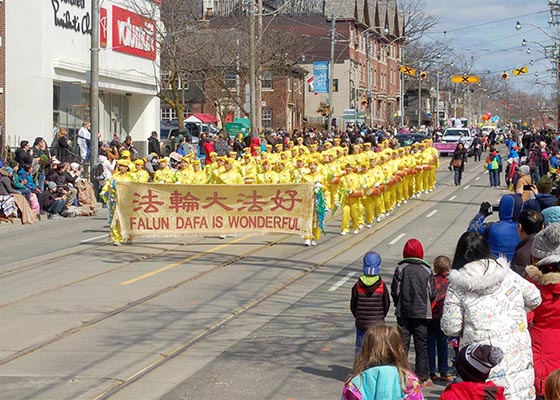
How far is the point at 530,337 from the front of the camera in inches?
294

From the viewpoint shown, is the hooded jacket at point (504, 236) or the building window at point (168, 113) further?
the building window at point (168, 113)

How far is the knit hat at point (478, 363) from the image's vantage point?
5598 mm

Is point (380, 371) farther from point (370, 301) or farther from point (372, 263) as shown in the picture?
point (370, 301)

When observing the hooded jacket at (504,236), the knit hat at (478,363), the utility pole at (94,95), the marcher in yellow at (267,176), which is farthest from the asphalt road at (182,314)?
the utility pole at (94,95)

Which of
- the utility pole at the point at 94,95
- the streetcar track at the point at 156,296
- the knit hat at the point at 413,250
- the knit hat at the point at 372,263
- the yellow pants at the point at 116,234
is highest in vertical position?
the utility pole at the point at 94,95

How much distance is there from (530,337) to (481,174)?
4120cm

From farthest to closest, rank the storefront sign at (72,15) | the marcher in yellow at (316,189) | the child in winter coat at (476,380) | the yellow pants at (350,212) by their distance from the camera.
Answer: the storefront sign at (72,15), the yellow pants at (350,212), the marcher in yellow at (316,189), the child in winter coat at (476,380)

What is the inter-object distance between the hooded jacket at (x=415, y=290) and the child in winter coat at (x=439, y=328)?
96mm

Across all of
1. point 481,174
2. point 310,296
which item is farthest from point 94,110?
point 481,174

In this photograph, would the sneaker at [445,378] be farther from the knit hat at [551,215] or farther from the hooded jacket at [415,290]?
the knit hat at [551,215]

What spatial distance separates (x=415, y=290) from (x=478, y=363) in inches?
157

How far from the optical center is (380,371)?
570 cm

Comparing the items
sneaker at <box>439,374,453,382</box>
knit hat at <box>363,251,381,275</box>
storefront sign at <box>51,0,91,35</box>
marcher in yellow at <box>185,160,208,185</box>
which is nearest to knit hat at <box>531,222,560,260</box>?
knit hat at <box>363,251,381,275</box>

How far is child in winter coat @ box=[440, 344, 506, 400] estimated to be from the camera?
5.58 m
